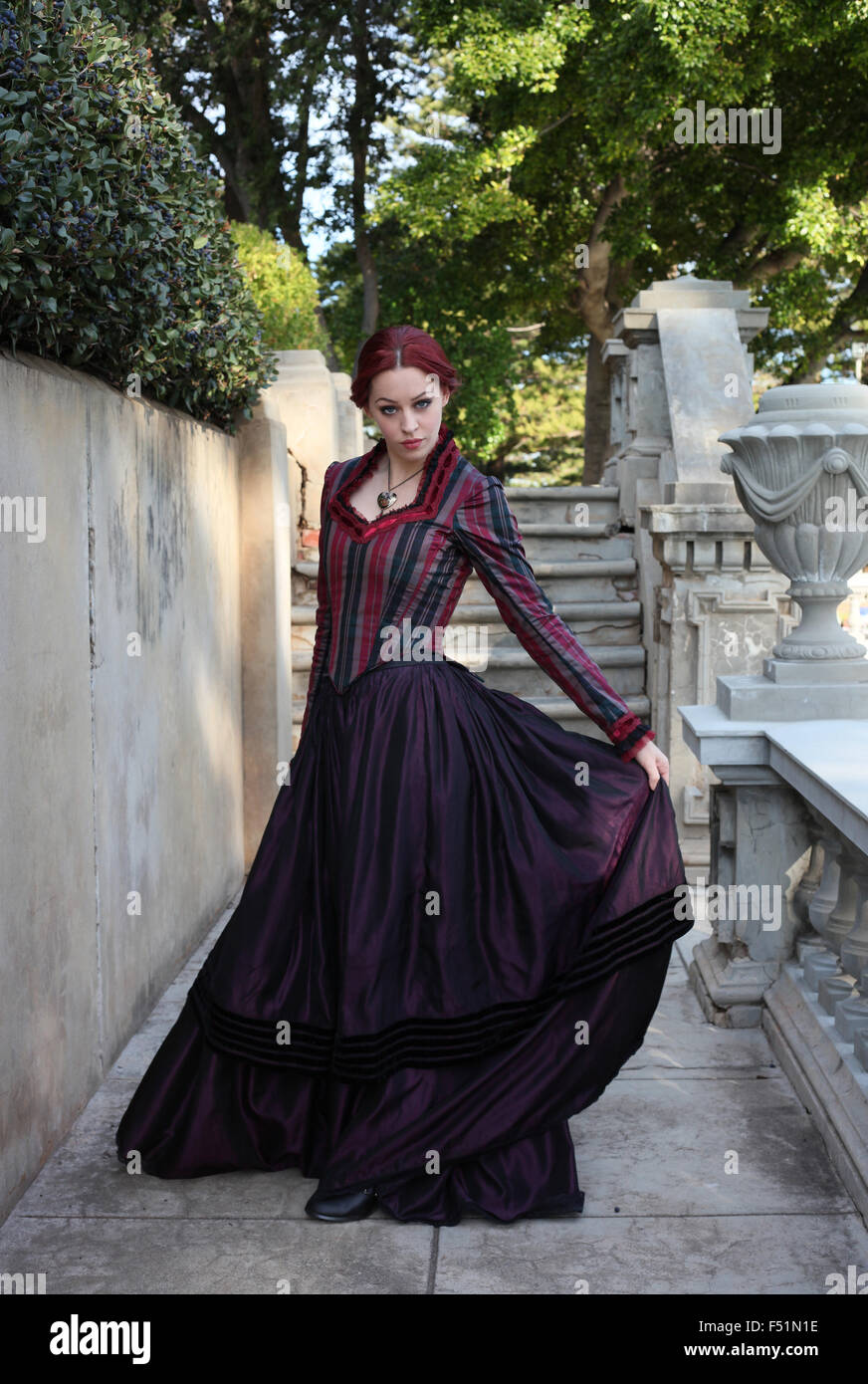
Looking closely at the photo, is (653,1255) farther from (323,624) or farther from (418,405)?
(418,405)

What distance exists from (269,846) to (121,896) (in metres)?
1.08

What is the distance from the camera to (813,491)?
14.2 ft

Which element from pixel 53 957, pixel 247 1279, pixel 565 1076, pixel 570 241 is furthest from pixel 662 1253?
pixel 570 241

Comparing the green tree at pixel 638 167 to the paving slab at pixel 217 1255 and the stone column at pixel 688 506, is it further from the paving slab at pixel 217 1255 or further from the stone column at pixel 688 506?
the paving slab at pixel 217 1255

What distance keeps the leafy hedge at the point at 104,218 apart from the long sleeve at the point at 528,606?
1088mm

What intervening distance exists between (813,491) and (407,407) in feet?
6.12

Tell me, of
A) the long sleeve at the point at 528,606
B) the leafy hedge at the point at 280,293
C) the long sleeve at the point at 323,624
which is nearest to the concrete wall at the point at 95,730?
the long sleeve at the point at 323,624

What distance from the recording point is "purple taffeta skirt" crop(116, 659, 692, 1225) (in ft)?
9.60

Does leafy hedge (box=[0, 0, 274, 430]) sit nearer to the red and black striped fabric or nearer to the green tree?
the red and black striped fabric

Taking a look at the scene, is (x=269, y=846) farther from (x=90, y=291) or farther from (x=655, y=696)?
(x=655, y=696)

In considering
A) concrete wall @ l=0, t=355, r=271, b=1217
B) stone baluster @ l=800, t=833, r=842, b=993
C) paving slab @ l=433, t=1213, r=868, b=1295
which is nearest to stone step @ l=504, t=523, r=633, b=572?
concrete wall @ l=0, t=355, r=271, b=1217

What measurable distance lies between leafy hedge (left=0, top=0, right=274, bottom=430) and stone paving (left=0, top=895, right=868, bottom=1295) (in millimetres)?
2004

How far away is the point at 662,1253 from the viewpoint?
279 centimetres

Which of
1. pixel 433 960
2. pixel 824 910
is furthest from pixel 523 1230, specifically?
pixel 824 910
